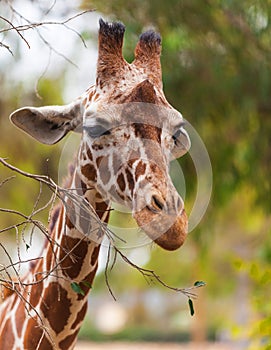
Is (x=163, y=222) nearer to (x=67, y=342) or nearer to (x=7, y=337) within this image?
(x=67, y=342)

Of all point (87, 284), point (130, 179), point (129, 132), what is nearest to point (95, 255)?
point (87, 284)

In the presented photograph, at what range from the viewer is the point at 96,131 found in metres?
3.67

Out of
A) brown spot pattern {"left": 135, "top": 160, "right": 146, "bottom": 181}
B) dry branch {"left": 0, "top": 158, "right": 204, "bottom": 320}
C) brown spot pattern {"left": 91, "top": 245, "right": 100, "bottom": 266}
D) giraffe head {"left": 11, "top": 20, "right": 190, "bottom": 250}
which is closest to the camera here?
dry branch {"left": 0, "top": 158, "right": 204, "bottom": 320}

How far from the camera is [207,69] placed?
10.5 meters

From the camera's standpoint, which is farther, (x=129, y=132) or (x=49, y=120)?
(x=49, y=120)

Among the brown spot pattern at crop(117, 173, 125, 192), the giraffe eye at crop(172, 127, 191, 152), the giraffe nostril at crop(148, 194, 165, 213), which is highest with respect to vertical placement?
the giraffe eye at crop(172, 127, 191, 152)

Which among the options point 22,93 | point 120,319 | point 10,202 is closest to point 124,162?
point 22,93

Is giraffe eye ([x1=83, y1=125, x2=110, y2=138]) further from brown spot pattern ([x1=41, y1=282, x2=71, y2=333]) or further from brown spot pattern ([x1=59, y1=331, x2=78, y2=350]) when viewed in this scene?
brown spot pattern ([x1=59, y1=331, x2=78, y2=350])

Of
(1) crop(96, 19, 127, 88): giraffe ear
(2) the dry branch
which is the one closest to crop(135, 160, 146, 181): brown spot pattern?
(2) the dry branch

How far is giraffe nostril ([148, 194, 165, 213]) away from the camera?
327cm

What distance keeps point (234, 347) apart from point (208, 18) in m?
12.3

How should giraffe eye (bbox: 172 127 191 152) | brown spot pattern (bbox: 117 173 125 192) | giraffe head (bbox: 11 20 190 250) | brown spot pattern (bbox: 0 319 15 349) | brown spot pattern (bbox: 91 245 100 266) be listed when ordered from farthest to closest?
brown spot pattern (bbox: 0 319 15 349)
brown spot pattern (bbox: 91 245 100 266)
giraffe eye (bbox: 172 127 191 152)
brown spot pattern (bbox: 117 173 125 192)
giraffe head (bbox: 11 20 190 250)

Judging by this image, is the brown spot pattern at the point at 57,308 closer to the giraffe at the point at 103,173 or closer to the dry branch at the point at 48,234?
the giraffe at the point at 103,173

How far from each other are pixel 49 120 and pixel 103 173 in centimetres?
49
